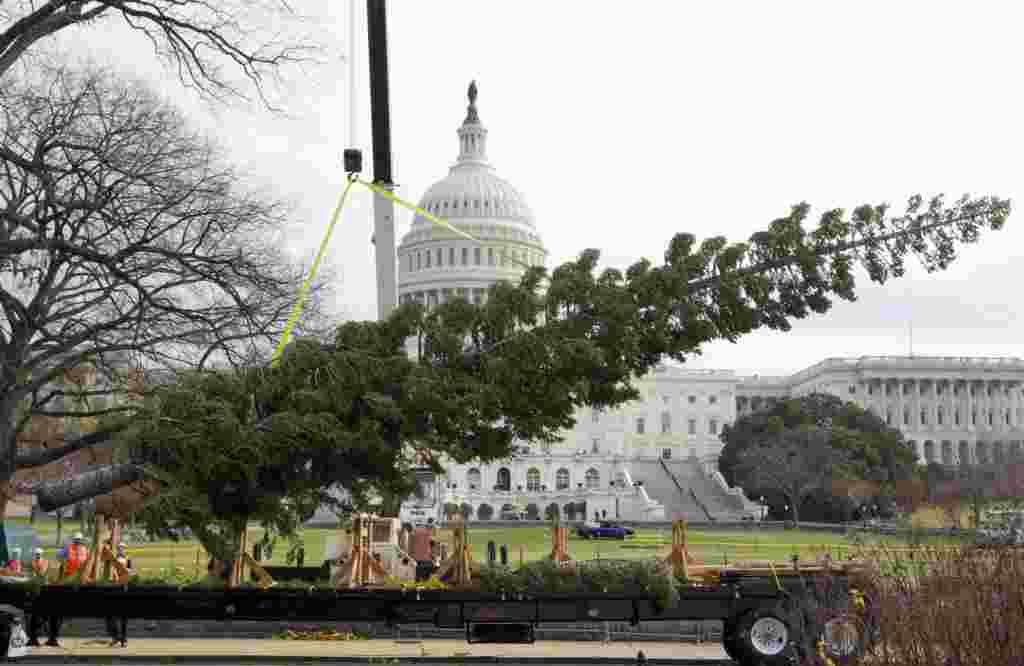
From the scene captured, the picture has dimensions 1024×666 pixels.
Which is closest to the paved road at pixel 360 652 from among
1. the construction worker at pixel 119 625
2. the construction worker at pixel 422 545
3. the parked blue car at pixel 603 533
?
the construction worker at pixel 119 625

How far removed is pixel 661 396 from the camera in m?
156

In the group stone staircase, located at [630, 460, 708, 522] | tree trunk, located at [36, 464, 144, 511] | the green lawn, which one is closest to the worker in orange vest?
tree trunk, located at [36, 464, 144, 511]

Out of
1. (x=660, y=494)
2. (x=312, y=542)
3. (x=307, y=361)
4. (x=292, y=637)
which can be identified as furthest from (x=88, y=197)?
(x=660, y=494)

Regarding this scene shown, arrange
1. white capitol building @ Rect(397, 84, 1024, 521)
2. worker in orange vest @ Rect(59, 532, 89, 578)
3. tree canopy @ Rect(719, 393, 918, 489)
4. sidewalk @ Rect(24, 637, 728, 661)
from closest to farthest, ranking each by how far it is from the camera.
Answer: worker in orange vest @ Rect(59, 532, 89, 578), sidewalk @ Rect(24, 637, 728, 661), tree canopy @ Rect(719, 393, 918, 489), white capitol building @ Rect(397, 84, 1024, 521)

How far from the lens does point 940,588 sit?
1177 centimetres

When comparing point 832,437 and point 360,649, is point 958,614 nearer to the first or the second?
point 360,649

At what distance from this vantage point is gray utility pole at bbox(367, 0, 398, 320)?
19625 mm

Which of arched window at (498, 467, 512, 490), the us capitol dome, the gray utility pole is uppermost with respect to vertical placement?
the us capitol dome

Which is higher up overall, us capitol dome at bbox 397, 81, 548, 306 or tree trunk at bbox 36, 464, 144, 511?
us capitol dome at bbox 397, 81, 548, 306

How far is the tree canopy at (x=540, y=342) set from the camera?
16203 millimetres

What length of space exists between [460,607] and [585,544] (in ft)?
149

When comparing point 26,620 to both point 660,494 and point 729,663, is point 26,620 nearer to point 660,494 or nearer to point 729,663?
point 729,663

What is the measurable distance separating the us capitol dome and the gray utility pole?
383 ft

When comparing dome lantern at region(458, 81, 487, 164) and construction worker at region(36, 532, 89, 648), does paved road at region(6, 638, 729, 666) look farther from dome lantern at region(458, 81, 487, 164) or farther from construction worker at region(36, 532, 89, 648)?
dome lantern at region(458, 81, 487, 164)
